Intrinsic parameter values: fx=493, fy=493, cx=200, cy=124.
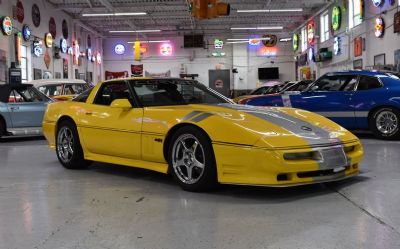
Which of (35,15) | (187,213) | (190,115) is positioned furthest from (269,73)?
(187,213)

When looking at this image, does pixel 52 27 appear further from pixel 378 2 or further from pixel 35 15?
pixel 378 2

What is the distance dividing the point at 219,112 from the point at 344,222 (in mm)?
1752

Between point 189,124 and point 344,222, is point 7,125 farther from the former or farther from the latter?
point 344,222

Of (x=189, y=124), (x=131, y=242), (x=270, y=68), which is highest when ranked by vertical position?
(x=270, y=68)

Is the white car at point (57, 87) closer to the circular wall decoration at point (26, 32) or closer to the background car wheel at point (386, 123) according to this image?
the circular wall decoration at point (26, 32)

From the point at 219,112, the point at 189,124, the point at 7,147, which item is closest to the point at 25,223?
the point at 189,124

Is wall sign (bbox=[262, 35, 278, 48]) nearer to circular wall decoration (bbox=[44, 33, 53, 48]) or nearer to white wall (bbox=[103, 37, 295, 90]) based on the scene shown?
white wall (bbox=[103, 37, 295, 90])

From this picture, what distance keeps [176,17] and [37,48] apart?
1033cm

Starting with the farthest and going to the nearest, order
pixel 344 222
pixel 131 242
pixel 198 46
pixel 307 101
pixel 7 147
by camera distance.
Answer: pixel 198 46
pixel 307 101
pixel 7 147
pixel 344 222
pixel 131 242

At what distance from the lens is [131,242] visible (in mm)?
3414

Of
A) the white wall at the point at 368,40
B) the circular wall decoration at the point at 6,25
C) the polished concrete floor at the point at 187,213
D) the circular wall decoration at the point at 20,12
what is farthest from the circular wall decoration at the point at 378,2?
the circular wall decoration at the point at 20,12

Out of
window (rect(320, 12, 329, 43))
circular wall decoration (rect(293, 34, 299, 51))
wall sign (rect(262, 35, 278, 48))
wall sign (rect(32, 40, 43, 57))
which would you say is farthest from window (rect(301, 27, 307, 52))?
wall sign (rect(32, 40, 43, 57))

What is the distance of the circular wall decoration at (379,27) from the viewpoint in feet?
55.7

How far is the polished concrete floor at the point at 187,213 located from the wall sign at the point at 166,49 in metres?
32.0
